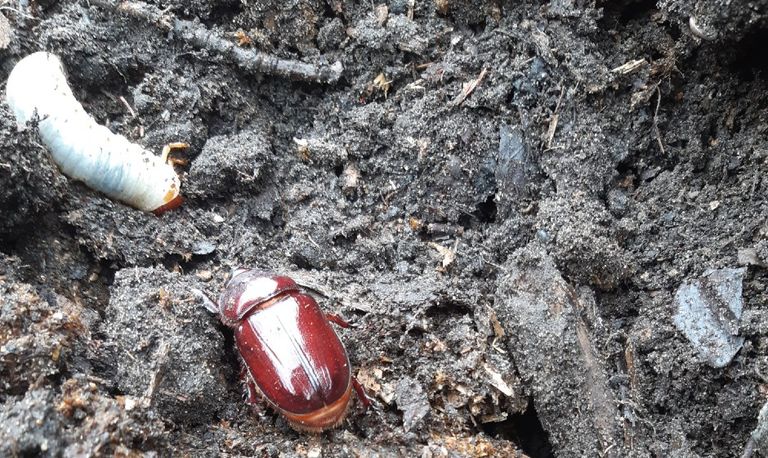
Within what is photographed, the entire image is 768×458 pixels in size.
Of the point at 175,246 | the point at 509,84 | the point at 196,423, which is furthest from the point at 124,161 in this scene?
the point at 509,84

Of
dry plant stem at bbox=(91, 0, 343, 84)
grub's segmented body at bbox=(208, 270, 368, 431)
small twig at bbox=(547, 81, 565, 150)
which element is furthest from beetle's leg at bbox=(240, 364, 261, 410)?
small twig at bbox=(547, 81, 565, 150)

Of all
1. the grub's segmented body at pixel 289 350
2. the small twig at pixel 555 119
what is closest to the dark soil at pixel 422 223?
the small twig at pixel 555 119

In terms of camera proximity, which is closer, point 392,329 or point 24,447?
point 24,447

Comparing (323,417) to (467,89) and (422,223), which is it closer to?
(422,223)

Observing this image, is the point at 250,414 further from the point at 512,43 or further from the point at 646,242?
the point at 512,43

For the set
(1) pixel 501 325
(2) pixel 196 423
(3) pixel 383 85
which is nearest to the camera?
(2) pixel 196 423

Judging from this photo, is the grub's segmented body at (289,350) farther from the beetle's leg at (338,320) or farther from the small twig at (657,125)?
the small twig at (657,125)

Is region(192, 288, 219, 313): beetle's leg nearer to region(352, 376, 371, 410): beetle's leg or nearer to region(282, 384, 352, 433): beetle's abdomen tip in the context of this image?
region(282, 384, 352, 433): beetle's abdomen tip
